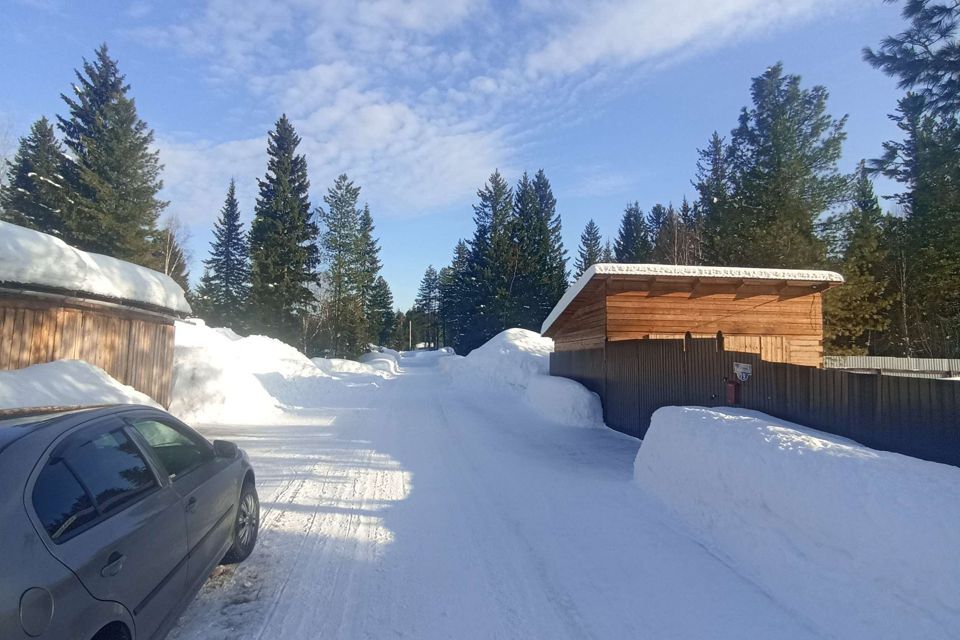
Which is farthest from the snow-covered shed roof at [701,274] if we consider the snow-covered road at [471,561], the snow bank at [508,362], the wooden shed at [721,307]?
the snow bank at [508,362]

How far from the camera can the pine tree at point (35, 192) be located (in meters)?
27.1

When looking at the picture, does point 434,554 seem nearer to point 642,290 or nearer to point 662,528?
point 662,528

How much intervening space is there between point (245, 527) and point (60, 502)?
256 cm

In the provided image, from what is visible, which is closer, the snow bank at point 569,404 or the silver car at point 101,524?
the silver car at point 101,524

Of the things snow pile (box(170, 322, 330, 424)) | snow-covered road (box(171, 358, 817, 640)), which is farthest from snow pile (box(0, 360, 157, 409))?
snow pile (box(170, 322, 330, 424))

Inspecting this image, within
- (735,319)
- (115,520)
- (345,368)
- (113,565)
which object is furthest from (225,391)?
(345,368)

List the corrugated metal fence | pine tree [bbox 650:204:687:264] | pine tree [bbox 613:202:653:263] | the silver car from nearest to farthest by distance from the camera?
the silver car
the corrugated metal fence
pine tree [bbox 650:204:687:264]
pine tree [bbox 613:202:653:263]

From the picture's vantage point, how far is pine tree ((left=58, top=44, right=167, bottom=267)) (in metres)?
27.0

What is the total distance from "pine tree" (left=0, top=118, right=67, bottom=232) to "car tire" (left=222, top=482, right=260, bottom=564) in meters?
30.1

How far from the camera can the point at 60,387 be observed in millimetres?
8125

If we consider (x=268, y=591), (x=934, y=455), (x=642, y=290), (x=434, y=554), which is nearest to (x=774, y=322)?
(x=642, y=290)

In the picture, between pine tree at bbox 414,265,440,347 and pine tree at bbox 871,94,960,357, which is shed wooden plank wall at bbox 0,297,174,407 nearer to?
pine tree at bbox 871,94,960,357

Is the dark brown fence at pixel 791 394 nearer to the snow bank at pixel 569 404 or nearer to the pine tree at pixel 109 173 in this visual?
the snow bank at pixel 569 404

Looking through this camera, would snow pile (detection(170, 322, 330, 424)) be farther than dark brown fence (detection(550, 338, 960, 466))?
Yes
